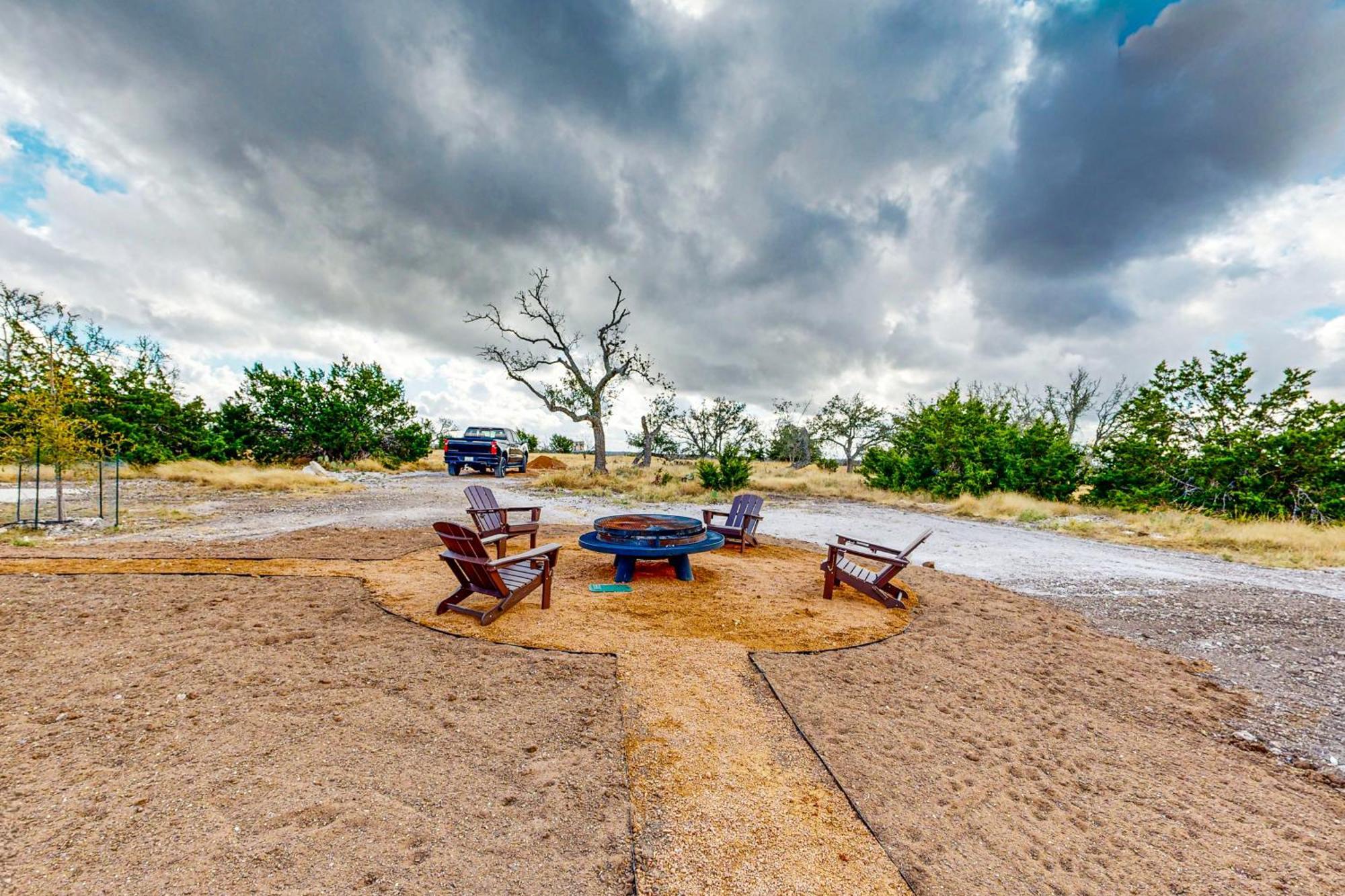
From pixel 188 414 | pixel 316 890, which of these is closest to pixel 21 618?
pixel 316 890

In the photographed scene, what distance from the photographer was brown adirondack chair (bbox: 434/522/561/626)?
4180mm

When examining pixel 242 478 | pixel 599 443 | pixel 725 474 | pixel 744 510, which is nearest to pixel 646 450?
pixel 599 443

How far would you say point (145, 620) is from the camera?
3992 mm

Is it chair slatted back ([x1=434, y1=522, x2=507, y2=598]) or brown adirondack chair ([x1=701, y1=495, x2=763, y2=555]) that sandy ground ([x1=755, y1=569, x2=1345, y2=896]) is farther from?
brown adirondack chair ([x1=701, y1=495, x2=763, y2=555])

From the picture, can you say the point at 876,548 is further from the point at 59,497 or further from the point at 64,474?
the point at 64,474

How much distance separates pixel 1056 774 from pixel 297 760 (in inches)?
148

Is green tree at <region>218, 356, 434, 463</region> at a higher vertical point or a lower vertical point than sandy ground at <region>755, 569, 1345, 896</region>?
higher

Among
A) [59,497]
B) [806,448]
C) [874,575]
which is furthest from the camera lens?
[806,448]

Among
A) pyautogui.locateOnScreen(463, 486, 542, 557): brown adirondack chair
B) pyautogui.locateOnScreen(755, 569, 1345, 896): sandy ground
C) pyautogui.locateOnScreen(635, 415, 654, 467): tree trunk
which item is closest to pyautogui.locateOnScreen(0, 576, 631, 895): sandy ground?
pyautogui.locateOnScreen(755, 569, 1345, 896): sandy ground

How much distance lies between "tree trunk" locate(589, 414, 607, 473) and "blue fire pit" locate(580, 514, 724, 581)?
1606 cm

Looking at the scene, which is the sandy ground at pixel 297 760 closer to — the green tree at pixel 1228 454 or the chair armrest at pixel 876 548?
the chair armrest at pixel 876 548

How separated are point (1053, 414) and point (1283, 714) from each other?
35170 mm

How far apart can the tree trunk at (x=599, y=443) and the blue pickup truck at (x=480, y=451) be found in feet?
12.0

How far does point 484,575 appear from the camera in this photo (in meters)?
4.25
